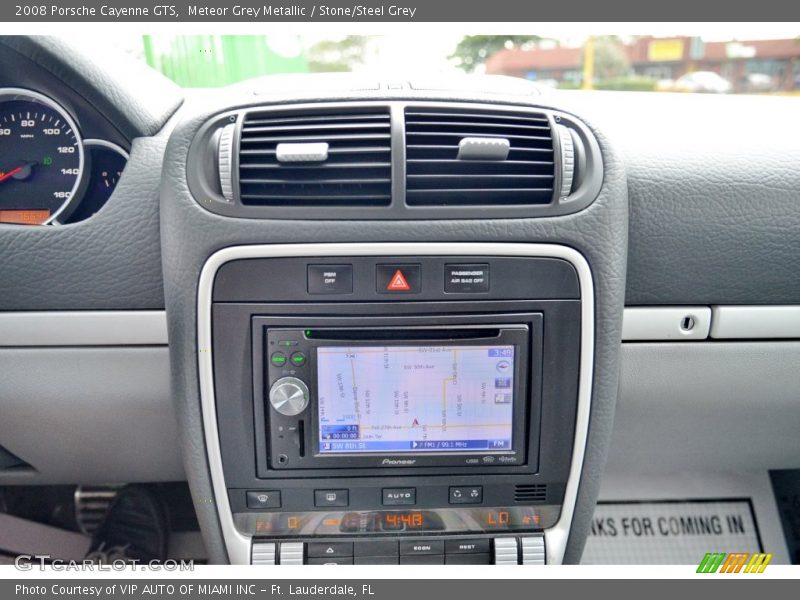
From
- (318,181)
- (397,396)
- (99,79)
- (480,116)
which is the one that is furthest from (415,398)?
(99,79)

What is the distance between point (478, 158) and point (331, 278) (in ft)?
1.20

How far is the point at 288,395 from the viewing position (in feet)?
4.39

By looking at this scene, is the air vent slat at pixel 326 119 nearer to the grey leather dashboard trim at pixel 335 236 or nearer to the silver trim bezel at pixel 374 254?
the grey leather dashboard trim at pixel 335 236

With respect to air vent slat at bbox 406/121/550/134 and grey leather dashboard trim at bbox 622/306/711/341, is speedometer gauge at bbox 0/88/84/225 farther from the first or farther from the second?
grey leather dashboard trim at bbox 622/306/711/341

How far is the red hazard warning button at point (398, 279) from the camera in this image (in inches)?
50.3

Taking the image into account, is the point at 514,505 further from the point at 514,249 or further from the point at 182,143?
the point at 182,143

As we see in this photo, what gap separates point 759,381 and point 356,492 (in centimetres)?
104

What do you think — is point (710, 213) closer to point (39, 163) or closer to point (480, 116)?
point (480, 116)

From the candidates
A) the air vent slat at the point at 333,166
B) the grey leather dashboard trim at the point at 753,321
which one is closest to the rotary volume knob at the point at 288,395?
the air vent slat at the point at 333,166

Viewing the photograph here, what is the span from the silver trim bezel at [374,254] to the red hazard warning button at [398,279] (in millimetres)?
28

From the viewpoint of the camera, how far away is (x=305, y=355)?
133cm

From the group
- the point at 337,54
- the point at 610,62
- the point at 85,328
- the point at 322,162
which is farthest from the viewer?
the point at 610,62

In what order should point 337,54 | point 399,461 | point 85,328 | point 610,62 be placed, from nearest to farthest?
point 399,461 < point 85,328 < point 337,54 < point 610,62

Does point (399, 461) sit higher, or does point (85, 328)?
point (85, 328)
